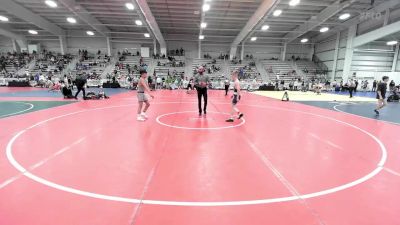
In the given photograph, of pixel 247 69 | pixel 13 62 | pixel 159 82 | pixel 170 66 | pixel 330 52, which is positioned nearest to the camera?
pixel 159 82

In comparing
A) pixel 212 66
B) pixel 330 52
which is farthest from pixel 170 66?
pixel 330 52

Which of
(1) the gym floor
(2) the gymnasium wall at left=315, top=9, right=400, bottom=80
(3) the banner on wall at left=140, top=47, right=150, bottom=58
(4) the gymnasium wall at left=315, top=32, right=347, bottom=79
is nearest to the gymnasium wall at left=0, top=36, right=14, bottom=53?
(3) the banner on wall at left=140, top=47, right=150, bottom=58

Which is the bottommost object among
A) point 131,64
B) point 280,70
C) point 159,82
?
point 159,82

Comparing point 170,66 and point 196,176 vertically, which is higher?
point 170,66

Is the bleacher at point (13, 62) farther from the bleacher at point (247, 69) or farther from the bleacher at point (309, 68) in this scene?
the bleacher at point (309, 68)

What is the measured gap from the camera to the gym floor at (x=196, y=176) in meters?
2.89

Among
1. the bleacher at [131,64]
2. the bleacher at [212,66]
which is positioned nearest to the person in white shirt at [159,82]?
the bleacher at [131,64]

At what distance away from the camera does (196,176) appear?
3.96 meters

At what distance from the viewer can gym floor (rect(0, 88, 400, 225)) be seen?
9.47 feet

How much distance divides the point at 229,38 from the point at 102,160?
37.7 m

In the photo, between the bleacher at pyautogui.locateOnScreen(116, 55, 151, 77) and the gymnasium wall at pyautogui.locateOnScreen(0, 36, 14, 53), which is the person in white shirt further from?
the gymnasium wall at pyautogui.locateOnScreen(0, 36, 14, 53)

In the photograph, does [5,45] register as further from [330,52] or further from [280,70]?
[330,52]

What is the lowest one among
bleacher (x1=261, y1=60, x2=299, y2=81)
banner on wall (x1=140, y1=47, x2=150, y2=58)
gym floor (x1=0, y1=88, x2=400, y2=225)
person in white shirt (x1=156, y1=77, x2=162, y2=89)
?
gym floor (x1=0, y1=88, x2=400, y2=225)

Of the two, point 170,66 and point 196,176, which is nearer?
point 196,176
